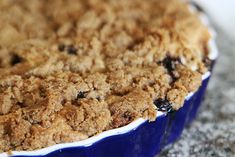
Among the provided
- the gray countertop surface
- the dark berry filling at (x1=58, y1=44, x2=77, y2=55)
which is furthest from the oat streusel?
the gray countertop surface

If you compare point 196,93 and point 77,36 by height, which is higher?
point 77,36

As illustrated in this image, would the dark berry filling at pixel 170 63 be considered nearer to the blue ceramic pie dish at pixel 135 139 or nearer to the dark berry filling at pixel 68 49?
the blue ceramic pie dish at pixel 135 139

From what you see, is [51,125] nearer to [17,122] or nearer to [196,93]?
[17,122]

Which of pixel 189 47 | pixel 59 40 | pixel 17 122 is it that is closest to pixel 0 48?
pixel 59 40

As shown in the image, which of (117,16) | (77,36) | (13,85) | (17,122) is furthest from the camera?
(117,16)

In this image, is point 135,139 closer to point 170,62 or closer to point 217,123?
point 170,62

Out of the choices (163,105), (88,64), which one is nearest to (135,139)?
(163,105)
